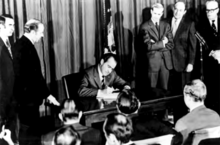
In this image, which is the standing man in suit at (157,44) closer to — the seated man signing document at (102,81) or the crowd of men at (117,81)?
the crowd of men at (117,81)

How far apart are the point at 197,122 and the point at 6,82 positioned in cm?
188

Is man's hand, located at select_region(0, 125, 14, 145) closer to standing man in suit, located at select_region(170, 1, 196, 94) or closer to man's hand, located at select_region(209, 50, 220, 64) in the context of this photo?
standing man in suit, located at select_region(170, 1, 196, 94)

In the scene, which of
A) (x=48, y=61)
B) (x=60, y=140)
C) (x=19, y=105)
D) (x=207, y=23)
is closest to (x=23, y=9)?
(x=48, y=61)

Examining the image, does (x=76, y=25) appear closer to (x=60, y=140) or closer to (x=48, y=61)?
(x=48, y=61)

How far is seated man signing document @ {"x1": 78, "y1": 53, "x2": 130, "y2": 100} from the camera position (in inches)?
133

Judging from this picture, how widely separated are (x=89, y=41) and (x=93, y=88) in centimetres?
122

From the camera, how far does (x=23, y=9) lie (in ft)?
13.3

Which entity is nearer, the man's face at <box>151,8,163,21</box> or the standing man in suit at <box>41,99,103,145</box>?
the standing man in suit at <box>41,99,103,145</box>

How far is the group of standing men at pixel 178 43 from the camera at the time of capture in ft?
13.9

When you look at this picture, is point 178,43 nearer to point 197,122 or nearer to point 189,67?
point 189,67

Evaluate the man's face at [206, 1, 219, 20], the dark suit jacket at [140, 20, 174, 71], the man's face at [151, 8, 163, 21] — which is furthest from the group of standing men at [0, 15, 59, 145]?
the man's face at [206, 1, 219, 20]

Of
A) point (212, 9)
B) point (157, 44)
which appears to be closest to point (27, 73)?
point (157, 44)

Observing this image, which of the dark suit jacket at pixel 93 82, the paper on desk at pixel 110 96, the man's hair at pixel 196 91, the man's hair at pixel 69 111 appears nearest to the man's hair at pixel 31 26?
the dark suit jacket at pixel 93 82

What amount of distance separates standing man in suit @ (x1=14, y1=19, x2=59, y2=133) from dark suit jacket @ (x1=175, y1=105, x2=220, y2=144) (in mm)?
1422
